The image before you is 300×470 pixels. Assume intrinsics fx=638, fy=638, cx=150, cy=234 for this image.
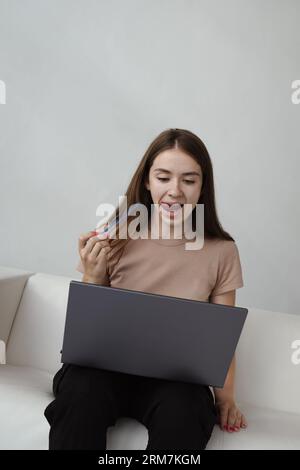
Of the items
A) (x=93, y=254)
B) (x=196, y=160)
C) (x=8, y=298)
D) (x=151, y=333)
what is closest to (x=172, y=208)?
(x=196, y=160)

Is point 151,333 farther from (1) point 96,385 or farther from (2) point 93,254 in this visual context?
(2) point 93,254

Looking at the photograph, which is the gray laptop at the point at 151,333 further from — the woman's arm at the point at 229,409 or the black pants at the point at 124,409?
the woman's arm at the point at 229,409

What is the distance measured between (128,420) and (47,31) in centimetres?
213

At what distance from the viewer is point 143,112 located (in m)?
2.93

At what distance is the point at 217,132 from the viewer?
9.43 feet

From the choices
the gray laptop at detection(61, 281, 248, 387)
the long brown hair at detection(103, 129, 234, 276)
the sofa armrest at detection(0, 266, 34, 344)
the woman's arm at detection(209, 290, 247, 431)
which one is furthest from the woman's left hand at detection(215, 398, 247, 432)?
the sofa armrest at detection(0, 266, 34, 344)

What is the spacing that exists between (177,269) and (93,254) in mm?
236

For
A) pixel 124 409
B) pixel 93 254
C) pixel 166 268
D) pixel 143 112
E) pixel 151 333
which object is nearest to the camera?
pixel 151 333

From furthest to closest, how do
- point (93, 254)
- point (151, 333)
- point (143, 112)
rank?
point (143, 112) → point (93, 254) → point (151, 333)

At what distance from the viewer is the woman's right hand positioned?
1.55 m

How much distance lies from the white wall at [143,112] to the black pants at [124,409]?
61.3 inches

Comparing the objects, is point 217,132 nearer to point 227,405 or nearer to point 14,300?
point 14,300

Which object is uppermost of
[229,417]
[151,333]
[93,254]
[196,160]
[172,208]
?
[196,160]

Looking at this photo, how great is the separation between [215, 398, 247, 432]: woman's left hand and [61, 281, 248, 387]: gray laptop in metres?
0.18
